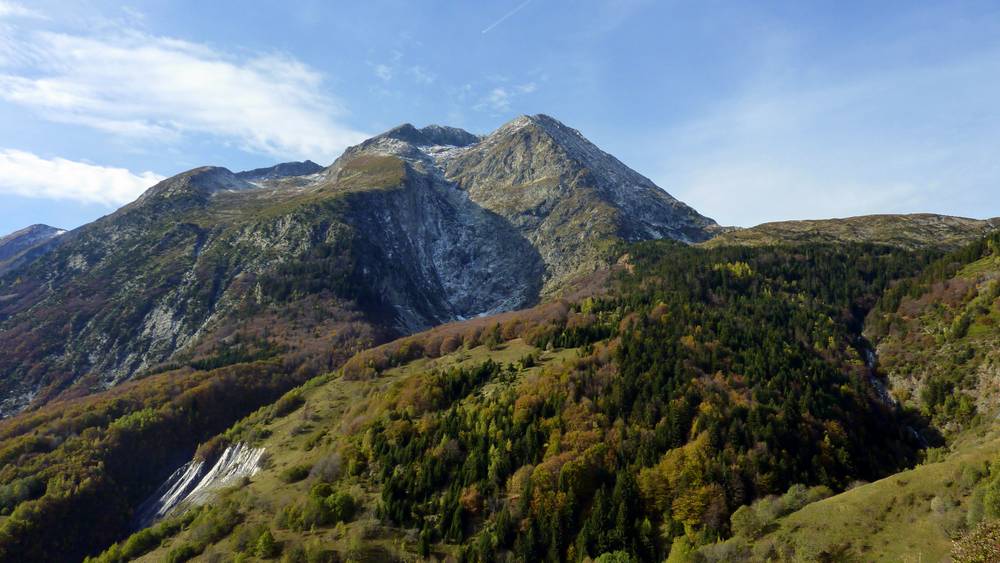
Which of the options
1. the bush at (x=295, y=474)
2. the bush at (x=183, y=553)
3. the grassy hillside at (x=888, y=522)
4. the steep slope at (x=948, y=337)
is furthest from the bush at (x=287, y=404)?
the steep slope at (x=948, y=337)

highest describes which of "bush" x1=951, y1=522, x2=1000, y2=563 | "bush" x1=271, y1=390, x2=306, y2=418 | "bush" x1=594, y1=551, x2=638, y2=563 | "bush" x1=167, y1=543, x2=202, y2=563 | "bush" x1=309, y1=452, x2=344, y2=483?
"bush" x1=951, y1=522, x2=1000, y2=563

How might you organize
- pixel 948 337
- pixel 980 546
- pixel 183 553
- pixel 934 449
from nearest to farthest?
pixel 980 546
pixel 183 553
pixel 934 449
pixel 948 337

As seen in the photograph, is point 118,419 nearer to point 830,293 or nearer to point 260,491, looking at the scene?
point 260,491

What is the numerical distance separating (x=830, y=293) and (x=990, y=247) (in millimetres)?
36811

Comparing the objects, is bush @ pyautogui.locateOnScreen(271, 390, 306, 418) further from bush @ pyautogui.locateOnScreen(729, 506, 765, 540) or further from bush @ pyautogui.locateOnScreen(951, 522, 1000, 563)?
bush @ pyautogui.locateOnScreen(951, 522, 1000, 563)

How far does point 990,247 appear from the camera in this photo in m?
137

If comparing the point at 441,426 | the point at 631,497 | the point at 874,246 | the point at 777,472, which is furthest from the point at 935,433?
the point at 874,246

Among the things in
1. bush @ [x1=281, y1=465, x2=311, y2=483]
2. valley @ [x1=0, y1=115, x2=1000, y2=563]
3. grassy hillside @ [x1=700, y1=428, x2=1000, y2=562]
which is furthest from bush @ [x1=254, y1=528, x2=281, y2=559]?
grassy hillside @ [x1=700, y1=428, x2=1000, y2=562]

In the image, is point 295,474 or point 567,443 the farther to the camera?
point 295,474

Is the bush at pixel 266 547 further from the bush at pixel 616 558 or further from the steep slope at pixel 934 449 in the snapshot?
the steep slope at pixel 934 449

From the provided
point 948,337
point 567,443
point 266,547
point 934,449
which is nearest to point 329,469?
point 266,547

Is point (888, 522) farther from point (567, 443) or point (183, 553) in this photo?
point (183, 553)

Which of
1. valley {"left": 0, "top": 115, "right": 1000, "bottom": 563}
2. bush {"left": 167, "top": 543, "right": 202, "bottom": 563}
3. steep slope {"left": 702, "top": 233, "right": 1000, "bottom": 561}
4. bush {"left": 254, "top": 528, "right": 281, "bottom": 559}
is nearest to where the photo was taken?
steep slope {"left": 702, "top": 233, "right": 1000, "bottom": 561}

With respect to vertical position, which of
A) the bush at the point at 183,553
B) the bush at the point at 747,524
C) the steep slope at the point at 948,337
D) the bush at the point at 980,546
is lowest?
the bush at the point at 183,553
